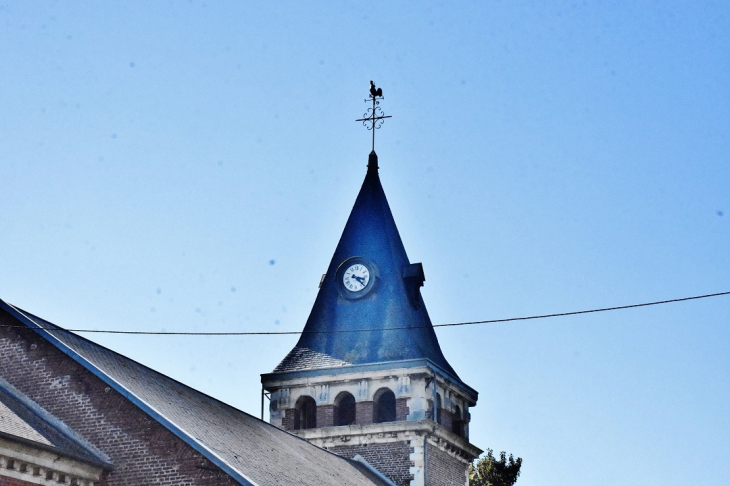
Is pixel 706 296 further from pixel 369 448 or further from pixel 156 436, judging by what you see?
pixel 369 448

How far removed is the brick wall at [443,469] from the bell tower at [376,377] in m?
0.03

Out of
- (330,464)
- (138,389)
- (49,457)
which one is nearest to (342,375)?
(330,464)

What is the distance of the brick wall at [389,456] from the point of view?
2784 centimetres

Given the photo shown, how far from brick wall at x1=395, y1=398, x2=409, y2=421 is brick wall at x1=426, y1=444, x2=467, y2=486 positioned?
97 centimetres

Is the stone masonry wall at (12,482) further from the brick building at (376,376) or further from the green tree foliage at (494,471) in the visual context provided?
the green tree foliage at (494,471)

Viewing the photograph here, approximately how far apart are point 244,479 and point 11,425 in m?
3.54

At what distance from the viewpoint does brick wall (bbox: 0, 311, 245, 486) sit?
58.2 feet

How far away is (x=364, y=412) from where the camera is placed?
94.7ft

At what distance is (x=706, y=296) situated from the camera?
56.0 ft

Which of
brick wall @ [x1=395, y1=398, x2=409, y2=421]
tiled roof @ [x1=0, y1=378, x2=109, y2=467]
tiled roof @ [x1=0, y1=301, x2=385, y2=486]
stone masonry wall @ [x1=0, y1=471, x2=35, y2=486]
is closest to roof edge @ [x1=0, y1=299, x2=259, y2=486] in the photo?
tiled roof @ [x1=0, y1=301, x2=385, y2=486]

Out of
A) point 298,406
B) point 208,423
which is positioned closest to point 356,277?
point 298,406

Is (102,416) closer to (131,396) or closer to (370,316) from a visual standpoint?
(131,396)

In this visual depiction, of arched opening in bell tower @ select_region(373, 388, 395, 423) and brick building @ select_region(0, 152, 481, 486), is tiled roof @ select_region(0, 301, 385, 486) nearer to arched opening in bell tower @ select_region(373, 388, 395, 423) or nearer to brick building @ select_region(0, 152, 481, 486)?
brick building @ select_region(0, 152, 481, 486)

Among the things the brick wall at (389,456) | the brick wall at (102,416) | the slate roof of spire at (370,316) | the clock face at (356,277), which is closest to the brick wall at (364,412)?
the brick wall at (389,456)
